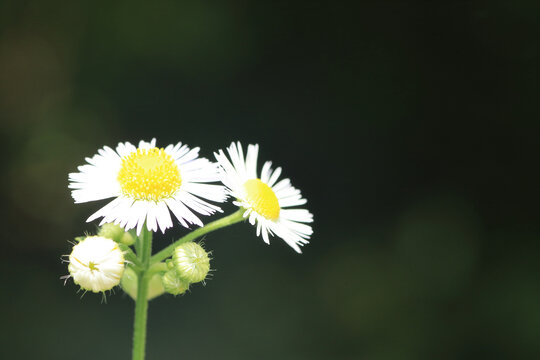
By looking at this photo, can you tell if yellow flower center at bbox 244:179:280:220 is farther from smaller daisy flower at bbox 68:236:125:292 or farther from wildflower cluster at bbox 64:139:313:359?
smaller daisy flower at bbox 68:236:125:292

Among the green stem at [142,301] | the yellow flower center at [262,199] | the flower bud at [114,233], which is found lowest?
the green stem at [142,301]

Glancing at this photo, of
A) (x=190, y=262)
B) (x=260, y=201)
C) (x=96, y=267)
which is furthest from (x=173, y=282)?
(x=260, y=201)

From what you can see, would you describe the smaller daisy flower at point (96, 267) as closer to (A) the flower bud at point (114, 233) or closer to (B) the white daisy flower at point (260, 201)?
(A) the flower bud at point (114, 233)

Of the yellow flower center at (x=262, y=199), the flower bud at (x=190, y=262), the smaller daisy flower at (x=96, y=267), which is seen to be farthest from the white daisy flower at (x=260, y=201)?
the smaller daisy flower at (x=96, y=267)

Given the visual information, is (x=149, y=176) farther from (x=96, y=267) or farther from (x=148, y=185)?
(x=96, y=267)

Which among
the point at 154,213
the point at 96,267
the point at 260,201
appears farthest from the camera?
the point at 260,201
